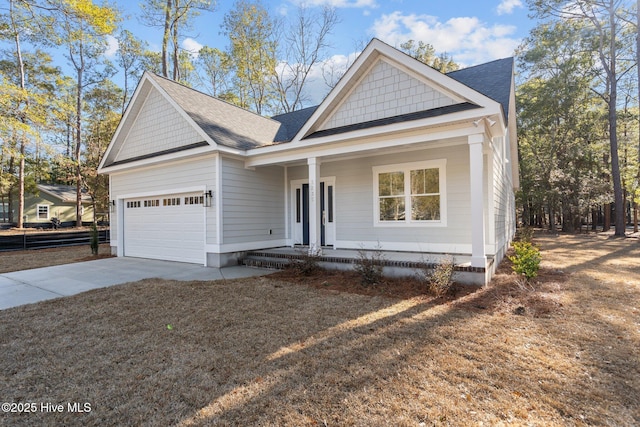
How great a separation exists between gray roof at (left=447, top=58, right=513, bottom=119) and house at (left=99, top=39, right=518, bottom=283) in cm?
5

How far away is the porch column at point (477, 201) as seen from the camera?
5867 mm

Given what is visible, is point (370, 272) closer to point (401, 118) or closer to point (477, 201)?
point (477, 201)

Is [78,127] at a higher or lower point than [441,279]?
higher

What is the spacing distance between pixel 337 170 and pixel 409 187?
2.25 m

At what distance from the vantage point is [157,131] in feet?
34.6

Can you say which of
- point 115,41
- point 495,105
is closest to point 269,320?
point 495,105

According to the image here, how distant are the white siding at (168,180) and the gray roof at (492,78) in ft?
24.1

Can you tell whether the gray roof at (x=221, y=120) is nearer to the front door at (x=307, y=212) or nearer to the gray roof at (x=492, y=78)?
the front door at (x=307, y=212)

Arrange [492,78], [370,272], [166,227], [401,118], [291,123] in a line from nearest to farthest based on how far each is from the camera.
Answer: [370,272]
[401,118]
[492,78]
[166,227]
[291,123]

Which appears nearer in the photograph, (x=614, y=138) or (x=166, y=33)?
(x=614, y=138)

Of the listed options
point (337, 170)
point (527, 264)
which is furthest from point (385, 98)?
point (527, 264)

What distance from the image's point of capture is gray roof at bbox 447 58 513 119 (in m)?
8.20

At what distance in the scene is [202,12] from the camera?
61.4 feet

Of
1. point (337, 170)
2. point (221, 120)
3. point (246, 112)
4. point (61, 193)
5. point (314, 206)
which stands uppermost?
point (246, 112)
